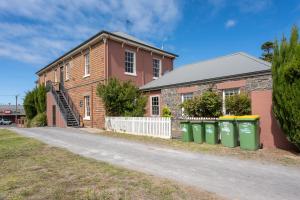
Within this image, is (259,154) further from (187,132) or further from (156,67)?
(156,67)

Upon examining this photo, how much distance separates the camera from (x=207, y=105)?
41.8ft

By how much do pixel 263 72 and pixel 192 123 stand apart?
4.23 meters

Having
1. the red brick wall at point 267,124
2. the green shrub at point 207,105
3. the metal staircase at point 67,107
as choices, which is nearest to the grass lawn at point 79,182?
the red brick wall at point 267,124

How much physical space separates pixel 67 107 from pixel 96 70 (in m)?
5.94

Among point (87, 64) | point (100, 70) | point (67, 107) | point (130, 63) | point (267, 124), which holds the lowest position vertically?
point (267, 124)

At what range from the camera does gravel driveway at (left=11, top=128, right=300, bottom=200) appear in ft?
15.7

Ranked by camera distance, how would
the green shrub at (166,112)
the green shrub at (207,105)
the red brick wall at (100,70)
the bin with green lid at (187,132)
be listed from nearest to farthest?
1. the bin with green lid at (187,132)
2. the green shrub at (207,105)
3. the green shrub at (166,112)
4. the red brick wall at (100,70)

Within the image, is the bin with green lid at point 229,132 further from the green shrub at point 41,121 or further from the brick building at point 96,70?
the green shrub at point 41,121

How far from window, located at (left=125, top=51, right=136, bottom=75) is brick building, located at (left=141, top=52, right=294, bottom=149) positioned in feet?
8.16

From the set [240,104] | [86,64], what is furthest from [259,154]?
[86,64]

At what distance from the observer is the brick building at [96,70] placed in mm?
18453

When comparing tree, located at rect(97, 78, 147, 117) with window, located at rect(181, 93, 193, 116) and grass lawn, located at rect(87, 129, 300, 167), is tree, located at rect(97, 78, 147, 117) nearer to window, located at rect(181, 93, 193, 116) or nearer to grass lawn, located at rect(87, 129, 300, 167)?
window, located at rect(181, 93, 193, 116)

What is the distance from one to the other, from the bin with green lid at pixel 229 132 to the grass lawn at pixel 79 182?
16.3ft

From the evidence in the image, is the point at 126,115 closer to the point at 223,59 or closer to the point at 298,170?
the point at 223,59
